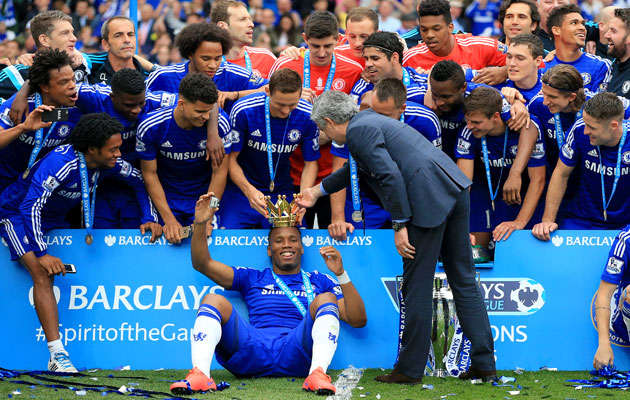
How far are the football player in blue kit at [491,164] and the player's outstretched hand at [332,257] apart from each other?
1.50m

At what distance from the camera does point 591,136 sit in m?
7.33

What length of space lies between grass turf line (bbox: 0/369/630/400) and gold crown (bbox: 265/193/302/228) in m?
1.22

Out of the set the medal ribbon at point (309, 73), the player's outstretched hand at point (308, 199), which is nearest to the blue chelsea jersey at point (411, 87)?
the medal ribbon at point (309, 73)

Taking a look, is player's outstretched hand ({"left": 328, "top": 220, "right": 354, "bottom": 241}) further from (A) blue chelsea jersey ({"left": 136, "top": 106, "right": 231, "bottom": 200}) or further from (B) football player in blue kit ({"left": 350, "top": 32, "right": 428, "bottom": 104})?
(B) football player in blue kit ({"left": 350, "top": 32, "right": 428, "bottom": 104})

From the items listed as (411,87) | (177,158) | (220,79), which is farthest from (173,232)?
(411,87)

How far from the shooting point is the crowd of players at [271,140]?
7.31m

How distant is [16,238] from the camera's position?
23.9 ft

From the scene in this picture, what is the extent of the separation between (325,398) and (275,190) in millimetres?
2456

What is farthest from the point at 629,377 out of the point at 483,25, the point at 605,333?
the point at 483,25

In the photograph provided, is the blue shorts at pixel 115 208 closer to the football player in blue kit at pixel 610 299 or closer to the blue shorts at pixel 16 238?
the blue shorts at pixel 16 238

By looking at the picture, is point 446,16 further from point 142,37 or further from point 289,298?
point 142,37

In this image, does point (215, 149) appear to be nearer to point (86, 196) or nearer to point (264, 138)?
point (264, 138)

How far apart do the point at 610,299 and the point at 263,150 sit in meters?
3.05

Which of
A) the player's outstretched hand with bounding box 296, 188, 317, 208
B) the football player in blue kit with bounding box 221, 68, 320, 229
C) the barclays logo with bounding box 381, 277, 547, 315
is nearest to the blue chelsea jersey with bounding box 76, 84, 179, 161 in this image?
the football player in blue kit with bounding box 221, 68, 320, 229
